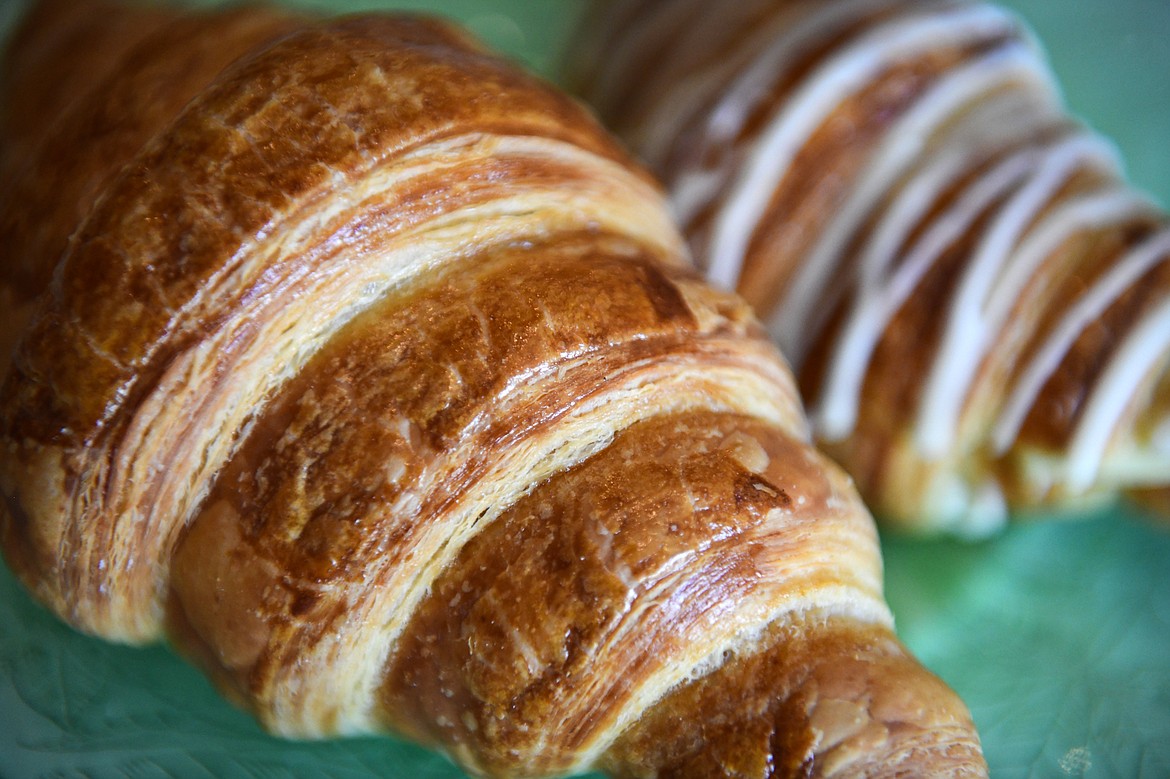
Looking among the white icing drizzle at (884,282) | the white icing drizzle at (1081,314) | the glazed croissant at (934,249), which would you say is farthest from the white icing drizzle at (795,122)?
the white icing drizzle at (1081,314)

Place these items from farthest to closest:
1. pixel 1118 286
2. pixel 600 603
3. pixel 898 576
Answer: pixel 898 576
pixel 1118 286
pixel 600 603

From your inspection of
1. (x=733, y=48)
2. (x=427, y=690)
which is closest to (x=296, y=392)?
(x=427, y=690)

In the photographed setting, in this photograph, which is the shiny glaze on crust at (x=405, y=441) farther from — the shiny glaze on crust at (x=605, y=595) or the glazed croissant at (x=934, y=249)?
the glazed croissant at (x=934, y=249)

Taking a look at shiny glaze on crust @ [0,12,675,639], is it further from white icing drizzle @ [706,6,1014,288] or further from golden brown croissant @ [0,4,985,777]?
white icing drizzle @ [706,6,1014,288]

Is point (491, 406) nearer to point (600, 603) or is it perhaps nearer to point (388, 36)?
point (600, 603)

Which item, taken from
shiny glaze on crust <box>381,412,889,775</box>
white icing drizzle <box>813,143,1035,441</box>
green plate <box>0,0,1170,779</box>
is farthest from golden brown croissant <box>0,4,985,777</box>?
white icing drizzle <box>813,143,1035,441</box>

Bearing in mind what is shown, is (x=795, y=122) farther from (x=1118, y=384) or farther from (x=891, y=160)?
(x=1118, y=384)
